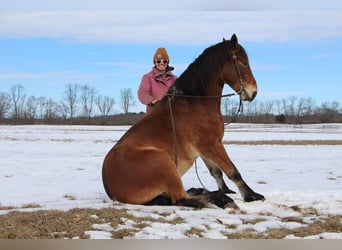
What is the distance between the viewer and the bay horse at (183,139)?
4.88 metres

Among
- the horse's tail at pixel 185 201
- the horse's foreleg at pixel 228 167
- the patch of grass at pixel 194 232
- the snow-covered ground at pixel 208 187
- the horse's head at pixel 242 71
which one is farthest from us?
the horse's head at pixel 242 71

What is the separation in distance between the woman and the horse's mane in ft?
1.83

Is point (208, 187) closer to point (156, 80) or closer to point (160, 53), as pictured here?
point (156, 80)

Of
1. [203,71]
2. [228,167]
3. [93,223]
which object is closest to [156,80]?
[203,71]

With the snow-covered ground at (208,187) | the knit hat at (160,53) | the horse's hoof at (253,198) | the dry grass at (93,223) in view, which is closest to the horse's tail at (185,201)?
the snow-covered ground at (208,187)

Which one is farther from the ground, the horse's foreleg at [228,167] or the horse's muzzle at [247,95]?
the horse's muzzle at [247,95]

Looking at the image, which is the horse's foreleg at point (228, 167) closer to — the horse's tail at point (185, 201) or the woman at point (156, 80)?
the horse's tail at point (185, 201)

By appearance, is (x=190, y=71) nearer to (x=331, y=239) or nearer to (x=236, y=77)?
(x=236, y=77)

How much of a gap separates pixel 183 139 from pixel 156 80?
4.30ft

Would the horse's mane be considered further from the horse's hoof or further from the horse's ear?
the horse's hoof

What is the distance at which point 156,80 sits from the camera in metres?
6.09

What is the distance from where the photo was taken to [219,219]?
4.24m

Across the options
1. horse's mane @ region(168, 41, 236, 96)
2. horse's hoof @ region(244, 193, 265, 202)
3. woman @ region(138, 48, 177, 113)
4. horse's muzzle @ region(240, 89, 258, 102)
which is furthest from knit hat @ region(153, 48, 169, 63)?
Result: horse's hoof @ region(244, 193, 265, 202)

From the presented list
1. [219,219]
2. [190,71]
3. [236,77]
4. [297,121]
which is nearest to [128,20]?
[190,71]
